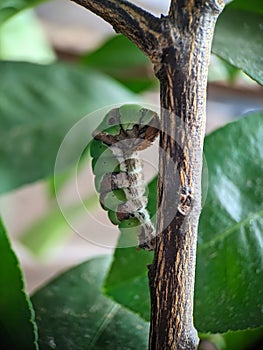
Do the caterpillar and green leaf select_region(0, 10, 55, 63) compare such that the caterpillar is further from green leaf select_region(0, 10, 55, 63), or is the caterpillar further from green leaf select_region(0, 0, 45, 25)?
green leaf select_region(0, 10, 55, 63)

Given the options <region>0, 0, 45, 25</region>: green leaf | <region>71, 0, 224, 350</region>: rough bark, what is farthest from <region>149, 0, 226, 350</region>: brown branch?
<region>0, 0, 45, 25</region>: green leaf

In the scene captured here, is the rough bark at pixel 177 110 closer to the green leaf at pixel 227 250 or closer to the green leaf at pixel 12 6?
the green leaf at pixel 227 250

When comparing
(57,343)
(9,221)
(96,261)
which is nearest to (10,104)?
(96,261)

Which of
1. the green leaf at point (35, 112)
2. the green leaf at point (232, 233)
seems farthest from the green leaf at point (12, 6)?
the green leaf at point (232, 233)

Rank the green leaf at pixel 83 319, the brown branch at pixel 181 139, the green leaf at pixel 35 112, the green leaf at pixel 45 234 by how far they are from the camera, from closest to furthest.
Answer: the brown branch at pixel 181 139
the green leaf at pixel 83 319
the green leaf at pixel 35 112
the green leaf at pixel 45 234

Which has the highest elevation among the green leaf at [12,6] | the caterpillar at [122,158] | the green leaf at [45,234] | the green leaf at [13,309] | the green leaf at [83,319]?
the caterpillar at [122,158]

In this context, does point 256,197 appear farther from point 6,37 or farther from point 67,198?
point 67,198

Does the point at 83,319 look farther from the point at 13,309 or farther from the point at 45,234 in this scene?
the point at 45,234
